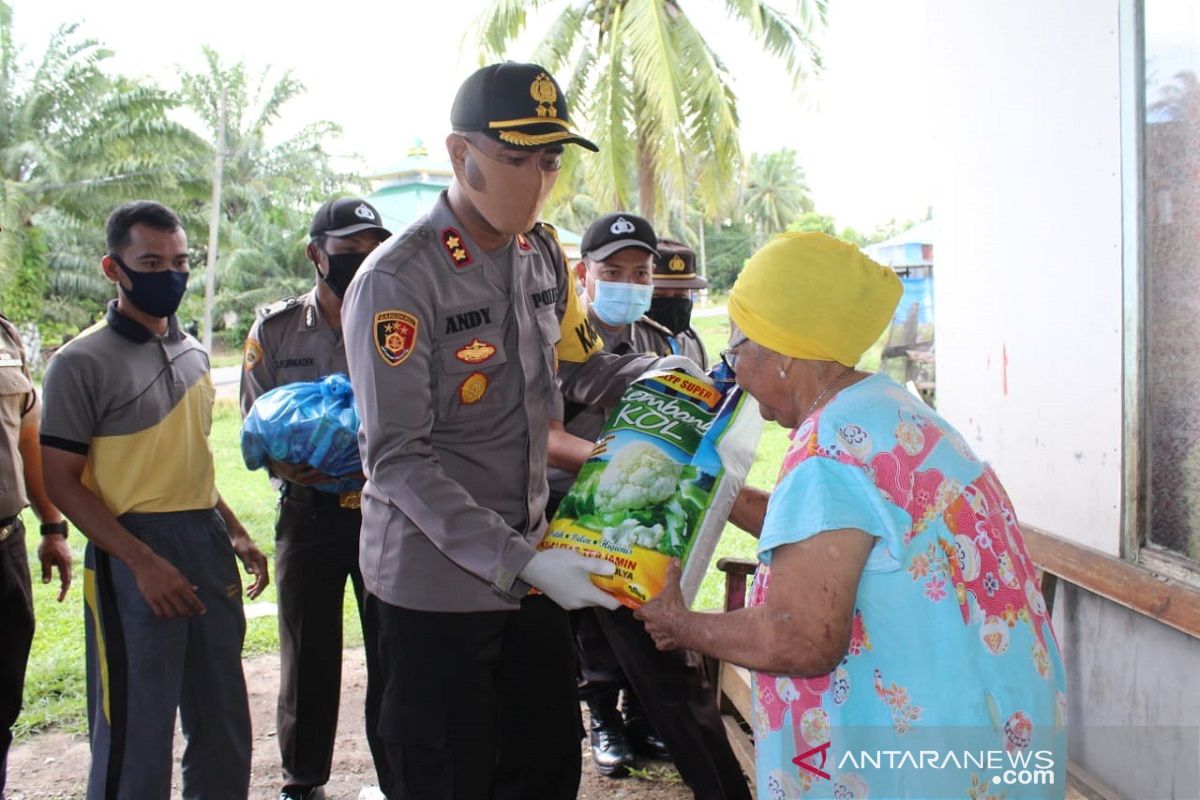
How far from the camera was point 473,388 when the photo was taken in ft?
7.46

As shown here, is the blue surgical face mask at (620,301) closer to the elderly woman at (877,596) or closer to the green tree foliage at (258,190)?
the elderly woman at (877,596)

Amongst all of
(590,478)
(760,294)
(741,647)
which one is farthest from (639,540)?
(760,294)

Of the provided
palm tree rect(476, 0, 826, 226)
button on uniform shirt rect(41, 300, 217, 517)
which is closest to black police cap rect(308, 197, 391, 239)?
button on uniform shirt rect(41, 300, 217, 517)

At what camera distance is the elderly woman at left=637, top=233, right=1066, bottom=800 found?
1.57 m

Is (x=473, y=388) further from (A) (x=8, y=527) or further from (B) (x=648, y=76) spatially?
(B) (x=648, y=76)

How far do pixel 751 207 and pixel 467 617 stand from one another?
5868 cm

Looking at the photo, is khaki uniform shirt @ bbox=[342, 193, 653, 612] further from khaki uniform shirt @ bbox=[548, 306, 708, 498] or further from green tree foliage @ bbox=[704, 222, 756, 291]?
green tree foliage @ bbox=[704, 222, 756, 291]

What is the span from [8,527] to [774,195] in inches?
2273

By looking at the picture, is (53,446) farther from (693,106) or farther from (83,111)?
(83,111)

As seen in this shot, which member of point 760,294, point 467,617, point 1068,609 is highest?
point 760,294

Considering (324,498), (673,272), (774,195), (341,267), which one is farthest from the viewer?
(774,195)

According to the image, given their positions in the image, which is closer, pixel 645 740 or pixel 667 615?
pixel 667 615

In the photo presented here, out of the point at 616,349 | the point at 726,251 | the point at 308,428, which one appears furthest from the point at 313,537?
the point at 726,251

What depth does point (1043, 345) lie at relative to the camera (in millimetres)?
3021
